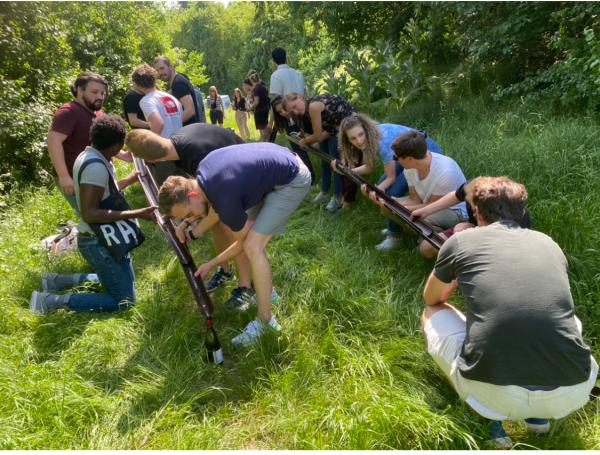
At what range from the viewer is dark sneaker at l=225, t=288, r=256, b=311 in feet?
10.2

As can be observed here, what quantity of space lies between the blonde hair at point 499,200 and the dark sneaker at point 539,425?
37.2 inches

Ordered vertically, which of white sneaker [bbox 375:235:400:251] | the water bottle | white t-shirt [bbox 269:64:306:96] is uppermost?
white t-shirt [bbox 269:64:306:96]

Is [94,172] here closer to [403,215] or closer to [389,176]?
[403,215]

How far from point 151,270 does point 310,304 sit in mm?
1726

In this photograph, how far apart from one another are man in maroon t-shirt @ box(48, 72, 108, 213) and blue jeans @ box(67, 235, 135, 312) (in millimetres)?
699

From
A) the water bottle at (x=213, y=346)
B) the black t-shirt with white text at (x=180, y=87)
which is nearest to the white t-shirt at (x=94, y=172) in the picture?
the water bottle at (x=213, y=346)

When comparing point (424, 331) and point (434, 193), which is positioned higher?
point (434, 193)

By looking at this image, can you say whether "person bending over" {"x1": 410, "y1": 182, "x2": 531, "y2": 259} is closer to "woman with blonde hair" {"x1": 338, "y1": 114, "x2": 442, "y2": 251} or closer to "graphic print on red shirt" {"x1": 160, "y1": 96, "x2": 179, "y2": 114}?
"woman with blonde hair" {"x1": 338, "y1": 114, "x2": 442, "y2": 251}

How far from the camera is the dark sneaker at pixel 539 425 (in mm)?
1931

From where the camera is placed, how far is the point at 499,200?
196cm

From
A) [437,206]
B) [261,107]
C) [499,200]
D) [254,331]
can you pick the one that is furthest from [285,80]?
[499,200]

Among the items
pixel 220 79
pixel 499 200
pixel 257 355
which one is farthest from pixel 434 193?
pixel 220 79

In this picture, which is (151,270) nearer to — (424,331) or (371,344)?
(371,344)

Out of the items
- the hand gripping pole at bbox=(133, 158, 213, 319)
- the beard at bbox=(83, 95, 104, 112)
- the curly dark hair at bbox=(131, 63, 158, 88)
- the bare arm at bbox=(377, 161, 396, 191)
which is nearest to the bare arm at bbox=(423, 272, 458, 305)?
the hand gripping pole at bbox=(133, 158, 213, 319)
